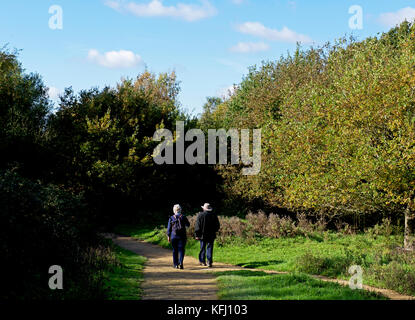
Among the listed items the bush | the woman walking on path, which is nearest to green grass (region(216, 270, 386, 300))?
the bush

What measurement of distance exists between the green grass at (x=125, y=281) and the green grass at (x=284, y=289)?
223 cm

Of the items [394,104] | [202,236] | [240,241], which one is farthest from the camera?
[240,241]

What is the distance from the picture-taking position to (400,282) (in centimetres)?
1208

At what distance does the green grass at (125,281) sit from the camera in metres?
10.2

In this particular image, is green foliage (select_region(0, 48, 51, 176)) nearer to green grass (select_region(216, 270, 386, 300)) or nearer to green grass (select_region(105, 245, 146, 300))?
green grass (select_region(105, 245, 146, 300))

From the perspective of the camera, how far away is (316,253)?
1738 centimetres

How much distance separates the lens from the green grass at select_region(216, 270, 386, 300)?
31.9ft

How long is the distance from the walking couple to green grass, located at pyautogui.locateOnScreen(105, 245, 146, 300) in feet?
4.76

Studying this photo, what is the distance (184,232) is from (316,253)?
229 inches

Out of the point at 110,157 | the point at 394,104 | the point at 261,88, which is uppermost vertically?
the point at 261,88

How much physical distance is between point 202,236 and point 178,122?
69.1 feet

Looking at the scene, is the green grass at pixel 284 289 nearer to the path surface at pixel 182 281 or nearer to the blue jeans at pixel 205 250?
the path surface at pixel 182 281
